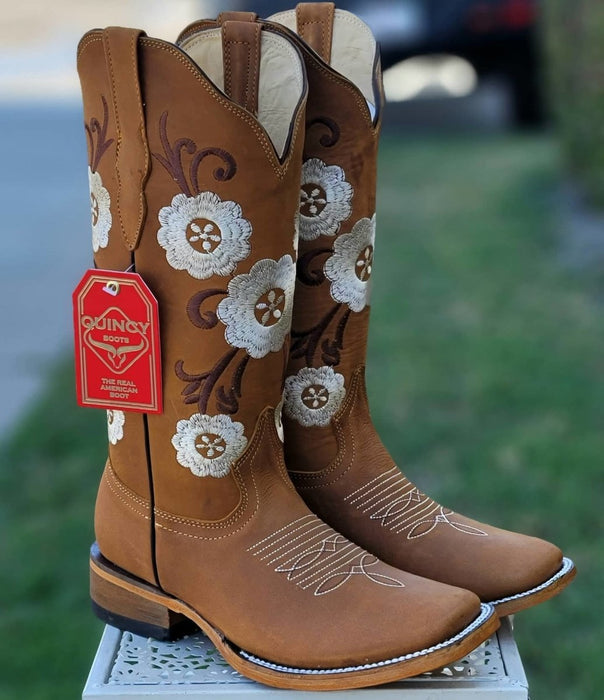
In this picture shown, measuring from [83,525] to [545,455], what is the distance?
1.25 meters

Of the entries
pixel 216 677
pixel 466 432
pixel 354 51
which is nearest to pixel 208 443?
pixel 216 677

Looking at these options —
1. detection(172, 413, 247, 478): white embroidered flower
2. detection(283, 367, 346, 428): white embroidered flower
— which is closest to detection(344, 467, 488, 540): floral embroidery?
detection(283, 367, 346, 428): white embroidered flower

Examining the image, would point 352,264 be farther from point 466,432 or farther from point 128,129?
point 466,432

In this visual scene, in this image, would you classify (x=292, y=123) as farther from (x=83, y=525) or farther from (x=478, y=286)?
(x=478, y=286)

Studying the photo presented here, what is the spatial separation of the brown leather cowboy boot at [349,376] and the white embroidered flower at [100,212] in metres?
0.25

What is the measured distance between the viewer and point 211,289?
121 cm

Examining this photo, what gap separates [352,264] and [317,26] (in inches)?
12.3

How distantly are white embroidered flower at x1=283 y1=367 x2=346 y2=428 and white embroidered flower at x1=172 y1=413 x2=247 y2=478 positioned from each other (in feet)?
0.45

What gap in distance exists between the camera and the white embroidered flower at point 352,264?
1.35 m

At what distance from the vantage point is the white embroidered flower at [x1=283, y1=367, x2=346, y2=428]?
1384mm

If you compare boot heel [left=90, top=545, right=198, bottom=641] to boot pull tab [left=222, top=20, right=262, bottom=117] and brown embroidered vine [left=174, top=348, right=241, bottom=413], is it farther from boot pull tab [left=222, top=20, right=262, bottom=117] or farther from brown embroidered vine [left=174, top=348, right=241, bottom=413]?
boot pull tab [left=222, top=20, right=262, bottom=117]

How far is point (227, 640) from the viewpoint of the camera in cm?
126

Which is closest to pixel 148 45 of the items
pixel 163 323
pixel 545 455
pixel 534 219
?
pixel 163 323

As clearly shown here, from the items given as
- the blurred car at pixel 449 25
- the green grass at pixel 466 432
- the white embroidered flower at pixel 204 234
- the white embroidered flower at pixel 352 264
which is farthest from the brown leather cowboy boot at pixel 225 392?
the blurred car at pixel 449 25
